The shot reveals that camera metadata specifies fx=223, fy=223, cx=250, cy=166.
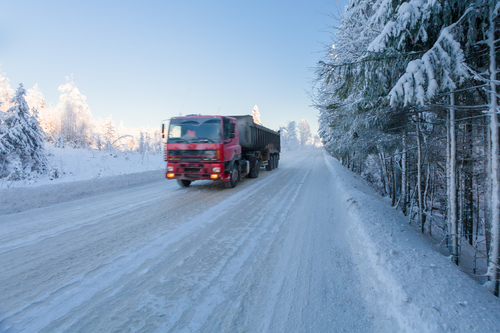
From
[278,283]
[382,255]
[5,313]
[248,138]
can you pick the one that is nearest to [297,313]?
[278,283]

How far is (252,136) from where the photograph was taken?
12438mm

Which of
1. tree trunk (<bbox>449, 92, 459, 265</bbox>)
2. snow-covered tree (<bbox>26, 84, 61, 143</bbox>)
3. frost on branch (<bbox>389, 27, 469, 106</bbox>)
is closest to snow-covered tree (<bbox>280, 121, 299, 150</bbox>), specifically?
snow-covered tree (<bbox>26, 84, 61, 143</bbox>)

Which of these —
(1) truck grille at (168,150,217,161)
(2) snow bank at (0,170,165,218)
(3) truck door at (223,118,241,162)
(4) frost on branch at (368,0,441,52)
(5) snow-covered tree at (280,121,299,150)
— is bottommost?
(2) snow bank at (0,170,165,218)

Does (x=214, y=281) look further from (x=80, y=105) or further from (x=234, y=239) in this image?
Answer: (x=80, y=105)

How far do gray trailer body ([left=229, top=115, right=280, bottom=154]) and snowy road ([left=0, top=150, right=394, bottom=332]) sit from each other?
693cm

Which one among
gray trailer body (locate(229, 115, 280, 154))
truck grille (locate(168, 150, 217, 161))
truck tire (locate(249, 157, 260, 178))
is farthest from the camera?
truck tire (locate(249, 157, 260, 178))

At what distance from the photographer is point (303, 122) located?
10594 centimetres

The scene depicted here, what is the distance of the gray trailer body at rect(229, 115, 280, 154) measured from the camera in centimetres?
1185

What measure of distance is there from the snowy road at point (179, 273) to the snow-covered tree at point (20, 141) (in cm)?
826

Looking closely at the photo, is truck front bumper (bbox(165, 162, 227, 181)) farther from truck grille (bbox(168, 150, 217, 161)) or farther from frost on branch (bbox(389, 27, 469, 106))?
frost on branch (bbox(389, 27, 469, 106))

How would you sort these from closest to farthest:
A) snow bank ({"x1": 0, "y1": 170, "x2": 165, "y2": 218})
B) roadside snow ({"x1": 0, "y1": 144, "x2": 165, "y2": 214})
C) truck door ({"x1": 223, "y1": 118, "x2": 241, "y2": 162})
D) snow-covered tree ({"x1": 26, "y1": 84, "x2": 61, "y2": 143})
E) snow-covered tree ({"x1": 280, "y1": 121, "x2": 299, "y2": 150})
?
1. snow bank ({"x1": 0, "y1": 170, "x2": 165, "y2": 218})
2. roadside snow ({"x1": 0, "y1": 144, "x2": 165, "y2": 214})
3. truck door ({"x1": 223, "y1": 118, "x2": 241, "y2": 162})
4. snow-covered tree ({"x1": 26, "y1": 84, "x2": 61, "y2": 143})
5. snow-covered tree ({"x1": 280, "y1": 121, "x2": 299, "y2": 150})

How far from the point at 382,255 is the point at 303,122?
10784 centimetres

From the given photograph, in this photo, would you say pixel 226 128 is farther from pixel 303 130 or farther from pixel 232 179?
pixel 303 130

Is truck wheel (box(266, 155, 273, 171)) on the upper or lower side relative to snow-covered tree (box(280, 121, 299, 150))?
lower
